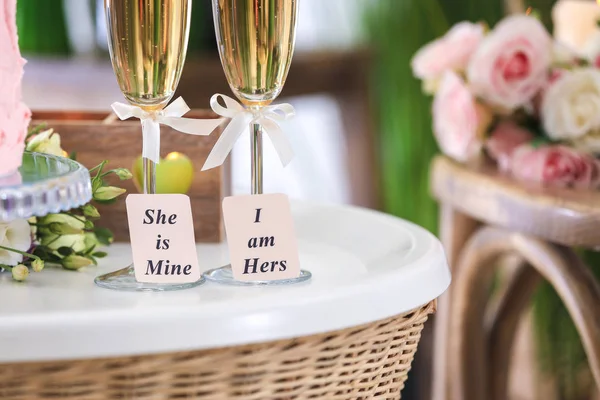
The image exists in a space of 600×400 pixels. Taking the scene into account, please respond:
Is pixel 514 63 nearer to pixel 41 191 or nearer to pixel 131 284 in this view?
pixel 131 284

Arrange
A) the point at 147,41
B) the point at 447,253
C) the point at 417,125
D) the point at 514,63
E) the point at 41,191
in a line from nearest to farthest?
1. the point at 41,191
2. the point at 147,41
3. the point at 514,63
4. the point at 447,253
5. the point at 417,125

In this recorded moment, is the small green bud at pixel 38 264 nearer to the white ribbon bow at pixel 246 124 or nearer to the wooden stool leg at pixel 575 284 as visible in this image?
the white ribbon bow at pixel 246 124

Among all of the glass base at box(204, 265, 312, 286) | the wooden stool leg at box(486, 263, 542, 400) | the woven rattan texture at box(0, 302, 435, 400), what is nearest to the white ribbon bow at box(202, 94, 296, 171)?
the glass base at box(204, 265, 312, 286)

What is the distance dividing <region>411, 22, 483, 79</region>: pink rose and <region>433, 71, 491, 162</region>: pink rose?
0.03 meters

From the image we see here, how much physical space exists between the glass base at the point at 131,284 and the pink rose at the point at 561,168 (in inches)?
33.0

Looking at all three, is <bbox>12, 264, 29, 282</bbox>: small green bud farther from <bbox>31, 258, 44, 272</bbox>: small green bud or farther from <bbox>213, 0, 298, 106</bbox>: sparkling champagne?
<bbox>213, 0, 298, 106</bbox>: sparkling champagne

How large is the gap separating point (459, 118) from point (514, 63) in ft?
0.46

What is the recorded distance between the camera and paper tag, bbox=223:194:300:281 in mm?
948

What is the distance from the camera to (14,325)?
74 cm

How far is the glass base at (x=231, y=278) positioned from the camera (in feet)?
3.14

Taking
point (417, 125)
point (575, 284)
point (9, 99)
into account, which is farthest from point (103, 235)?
point (417, 125)

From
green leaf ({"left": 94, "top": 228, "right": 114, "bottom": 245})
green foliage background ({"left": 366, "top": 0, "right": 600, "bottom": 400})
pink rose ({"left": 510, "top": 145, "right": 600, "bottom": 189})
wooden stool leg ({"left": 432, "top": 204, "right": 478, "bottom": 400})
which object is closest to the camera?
green leaf ({"left": 94, "top": 228, "right": 114, "bottom": 245})

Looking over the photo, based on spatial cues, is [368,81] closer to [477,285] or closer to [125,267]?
[477,285]

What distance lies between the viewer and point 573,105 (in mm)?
1640
